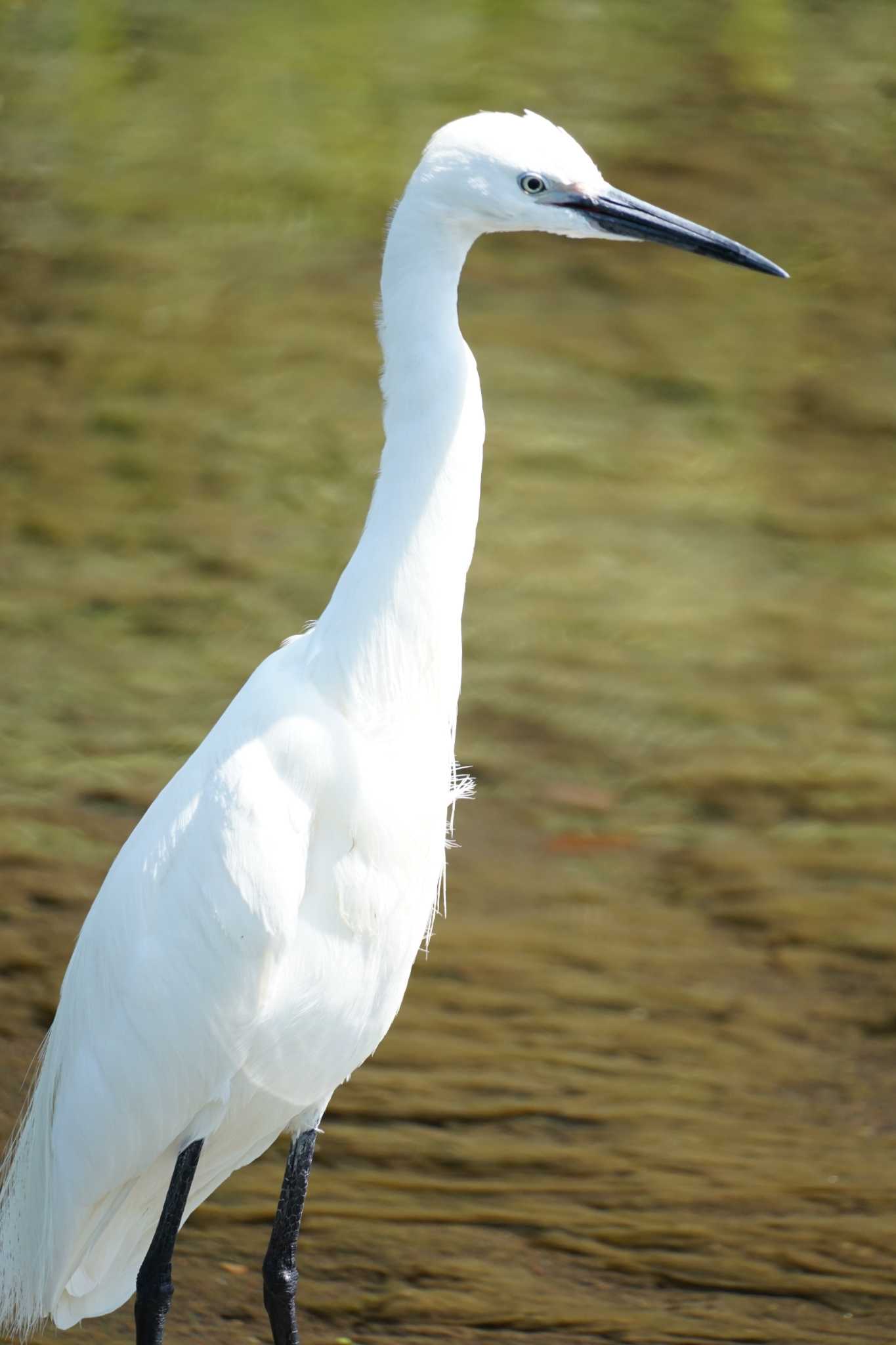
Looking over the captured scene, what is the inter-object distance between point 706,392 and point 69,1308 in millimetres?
4634

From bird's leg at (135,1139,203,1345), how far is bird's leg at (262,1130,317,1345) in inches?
7.0

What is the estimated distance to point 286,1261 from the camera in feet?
8.83

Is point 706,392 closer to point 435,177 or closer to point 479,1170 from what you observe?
point 479,1170

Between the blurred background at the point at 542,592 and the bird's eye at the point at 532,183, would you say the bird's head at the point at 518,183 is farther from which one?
the blurred background at the point at 542,592

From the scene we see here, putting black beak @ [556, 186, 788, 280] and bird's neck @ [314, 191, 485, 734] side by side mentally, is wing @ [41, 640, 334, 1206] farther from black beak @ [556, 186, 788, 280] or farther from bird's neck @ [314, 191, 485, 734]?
black beak @ [556, 186, 788, 280]

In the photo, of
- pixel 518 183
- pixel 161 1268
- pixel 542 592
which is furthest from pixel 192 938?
pixel 542 592

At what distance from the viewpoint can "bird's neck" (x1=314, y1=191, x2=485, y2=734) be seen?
93.0 inches

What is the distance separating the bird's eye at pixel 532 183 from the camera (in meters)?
2.31

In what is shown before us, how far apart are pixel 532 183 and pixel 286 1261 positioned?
1.60m

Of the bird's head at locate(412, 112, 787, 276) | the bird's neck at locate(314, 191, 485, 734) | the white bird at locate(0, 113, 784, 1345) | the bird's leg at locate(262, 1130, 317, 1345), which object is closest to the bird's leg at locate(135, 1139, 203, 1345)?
the white bird at locate(0, 113, 784, 1345)

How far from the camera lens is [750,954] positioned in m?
4.04

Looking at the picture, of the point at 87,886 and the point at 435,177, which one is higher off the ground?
the point at 435,177

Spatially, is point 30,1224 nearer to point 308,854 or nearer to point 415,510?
point 308,854

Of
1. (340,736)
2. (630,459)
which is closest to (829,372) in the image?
(630,459)
